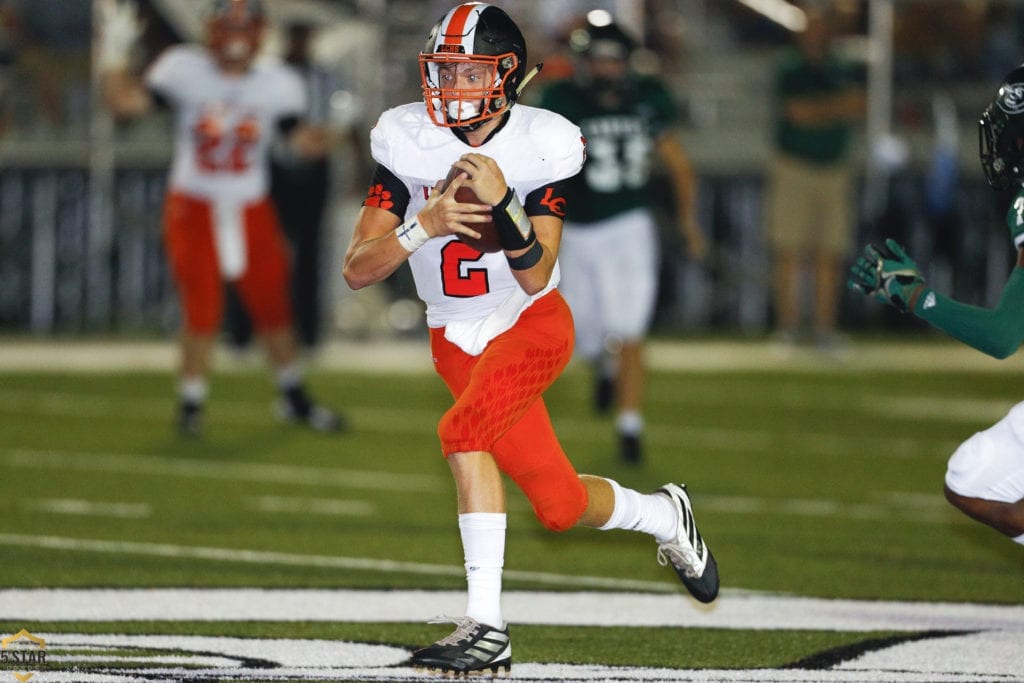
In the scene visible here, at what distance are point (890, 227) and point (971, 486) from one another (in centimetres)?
1031

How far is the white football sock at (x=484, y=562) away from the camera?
4137 mm

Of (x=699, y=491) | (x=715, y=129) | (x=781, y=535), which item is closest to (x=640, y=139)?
(x=699, y=491)

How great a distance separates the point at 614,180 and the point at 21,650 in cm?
473

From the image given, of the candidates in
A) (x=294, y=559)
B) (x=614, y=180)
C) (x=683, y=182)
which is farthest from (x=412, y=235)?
(x=683, y=182)

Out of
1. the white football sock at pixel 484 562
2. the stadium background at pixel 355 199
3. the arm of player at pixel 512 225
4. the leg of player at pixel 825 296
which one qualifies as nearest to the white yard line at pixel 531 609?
the white football sock at pixel 484 562

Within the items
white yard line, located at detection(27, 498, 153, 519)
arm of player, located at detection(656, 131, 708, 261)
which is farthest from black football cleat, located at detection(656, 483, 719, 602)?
arm of player, located at detection(656, 131, 708, 261)

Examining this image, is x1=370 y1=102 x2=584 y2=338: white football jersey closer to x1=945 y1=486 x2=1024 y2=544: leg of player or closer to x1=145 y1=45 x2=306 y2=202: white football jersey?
x1=945 y1=486 x2=1024 y2=544: leg of player

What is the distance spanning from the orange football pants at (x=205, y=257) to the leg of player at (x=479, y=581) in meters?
4.63

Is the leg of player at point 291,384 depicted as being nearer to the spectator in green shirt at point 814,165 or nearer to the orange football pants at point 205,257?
the orange football pants at point 205,257

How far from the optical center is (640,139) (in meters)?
8.41

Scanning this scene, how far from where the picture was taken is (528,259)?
14.0 ft

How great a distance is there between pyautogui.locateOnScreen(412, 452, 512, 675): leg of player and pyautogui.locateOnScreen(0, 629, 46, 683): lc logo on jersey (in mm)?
852

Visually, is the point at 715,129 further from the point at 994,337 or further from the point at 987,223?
the point at 994,337

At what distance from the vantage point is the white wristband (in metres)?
4.25
